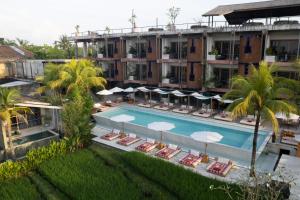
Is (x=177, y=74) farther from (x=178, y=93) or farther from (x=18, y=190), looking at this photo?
(x=18, y=190)

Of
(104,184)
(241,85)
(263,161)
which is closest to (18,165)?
(104,184)

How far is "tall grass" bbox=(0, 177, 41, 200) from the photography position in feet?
47.3

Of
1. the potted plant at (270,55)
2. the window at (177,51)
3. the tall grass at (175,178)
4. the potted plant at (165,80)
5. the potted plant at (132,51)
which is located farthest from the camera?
the potted plant at (132,51)

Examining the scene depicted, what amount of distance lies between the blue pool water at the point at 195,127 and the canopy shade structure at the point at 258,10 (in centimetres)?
1299

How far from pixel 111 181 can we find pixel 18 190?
5.54 meters

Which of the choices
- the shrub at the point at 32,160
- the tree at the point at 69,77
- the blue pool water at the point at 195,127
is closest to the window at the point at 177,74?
the blue pool water at the point at 195,127

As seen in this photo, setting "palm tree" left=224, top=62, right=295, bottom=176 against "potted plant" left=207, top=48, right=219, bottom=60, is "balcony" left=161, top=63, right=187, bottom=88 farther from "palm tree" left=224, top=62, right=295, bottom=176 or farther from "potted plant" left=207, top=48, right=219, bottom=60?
"palm tree" left=224, top=62, right=295, bottom=176

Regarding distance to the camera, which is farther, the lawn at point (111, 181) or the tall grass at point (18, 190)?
the tall grass at point (18, 190)

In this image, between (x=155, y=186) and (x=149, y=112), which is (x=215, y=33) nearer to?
(x=149, y=112)

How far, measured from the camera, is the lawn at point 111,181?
563 inches

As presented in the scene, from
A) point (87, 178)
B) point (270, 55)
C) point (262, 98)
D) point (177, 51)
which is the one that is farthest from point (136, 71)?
point (262, 98)

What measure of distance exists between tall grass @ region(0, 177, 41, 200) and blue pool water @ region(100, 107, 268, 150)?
13.1 meters

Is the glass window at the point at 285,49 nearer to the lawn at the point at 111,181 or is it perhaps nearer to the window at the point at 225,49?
the window at the point at 225,49

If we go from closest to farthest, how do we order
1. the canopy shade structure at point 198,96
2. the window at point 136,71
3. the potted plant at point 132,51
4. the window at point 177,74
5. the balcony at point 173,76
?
the canopy shade structure at point 198,96
the balcony at point 173,76
the window at point 177,74
the potted plant at point 132,51
the window at point 136,71
